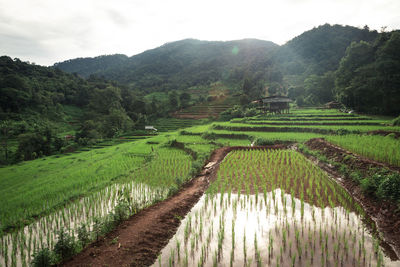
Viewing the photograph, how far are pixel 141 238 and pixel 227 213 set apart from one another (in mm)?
2726

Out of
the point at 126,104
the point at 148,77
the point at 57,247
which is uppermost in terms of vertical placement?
the point at 148,77

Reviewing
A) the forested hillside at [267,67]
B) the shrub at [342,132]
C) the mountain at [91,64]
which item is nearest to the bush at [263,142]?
the shrub at [342,132]

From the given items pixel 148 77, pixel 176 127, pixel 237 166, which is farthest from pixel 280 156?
pixel 148 77

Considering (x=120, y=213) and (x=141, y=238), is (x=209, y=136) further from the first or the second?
(x=141, y=238)

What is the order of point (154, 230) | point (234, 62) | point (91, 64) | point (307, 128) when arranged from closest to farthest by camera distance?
point (154, 230) → point (307, 128) → point (234, 62) → point (91, 64)

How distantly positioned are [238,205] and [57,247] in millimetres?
5105

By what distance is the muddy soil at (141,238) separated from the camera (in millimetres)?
4242

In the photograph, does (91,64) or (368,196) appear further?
(91,64)

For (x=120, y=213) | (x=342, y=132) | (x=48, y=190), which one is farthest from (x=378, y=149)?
(x=48, y=190)

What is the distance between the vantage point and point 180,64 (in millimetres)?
140000

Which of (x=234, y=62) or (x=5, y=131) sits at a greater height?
(x=234, y=62)

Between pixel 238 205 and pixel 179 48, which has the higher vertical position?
pixel 179 48

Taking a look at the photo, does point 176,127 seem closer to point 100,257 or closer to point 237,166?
point 237,166

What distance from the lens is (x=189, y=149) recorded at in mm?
16062
